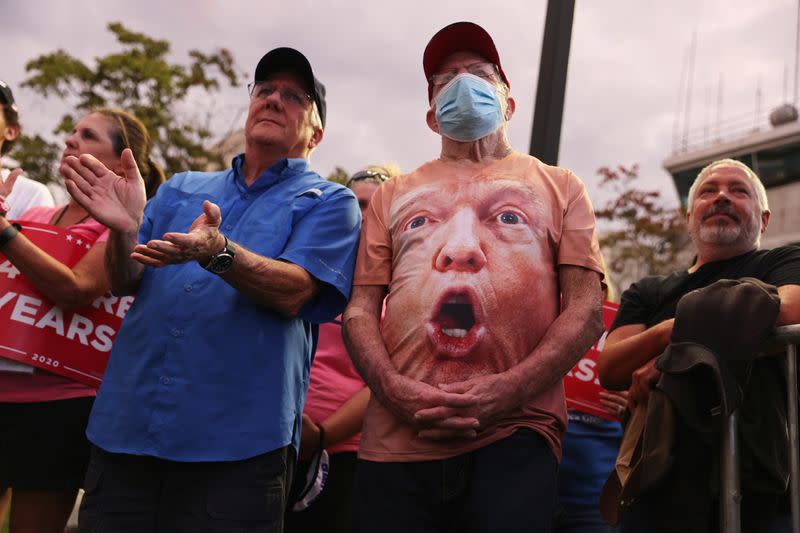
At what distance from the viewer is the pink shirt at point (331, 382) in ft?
11.6

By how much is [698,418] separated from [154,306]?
6.06 feet

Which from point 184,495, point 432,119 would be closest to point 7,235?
point 184,495

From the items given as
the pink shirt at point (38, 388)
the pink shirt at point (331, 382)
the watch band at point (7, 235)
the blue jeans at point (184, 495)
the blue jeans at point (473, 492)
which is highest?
the watch band at point (7, 235)

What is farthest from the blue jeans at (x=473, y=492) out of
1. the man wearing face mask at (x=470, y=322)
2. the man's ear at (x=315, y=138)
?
the man's ear at (x=315, y=138)

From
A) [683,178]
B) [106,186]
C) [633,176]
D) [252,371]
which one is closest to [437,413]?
[252,371]

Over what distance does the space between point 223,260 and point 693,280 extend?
196 centimetres

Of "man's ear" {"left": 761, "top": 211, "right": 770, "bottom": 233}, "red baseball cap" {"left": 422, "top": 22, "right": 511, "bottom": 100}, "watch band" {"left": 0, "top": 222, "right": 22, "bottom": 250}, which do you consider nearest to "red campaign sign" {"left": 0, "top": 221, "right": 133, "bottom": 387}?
"watch band" {"left": 0, "top": 222, "right": 22, "bottom": 250}

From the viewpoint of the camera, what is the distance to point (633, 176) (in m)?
25.3

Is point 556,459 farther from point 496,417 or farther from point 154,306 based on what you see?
point 154,306

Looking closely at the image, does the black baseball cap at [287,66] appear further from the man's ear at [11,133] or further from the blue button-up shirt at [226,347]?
the man's ear at [11,133]

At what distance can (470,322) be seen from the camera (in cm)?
244

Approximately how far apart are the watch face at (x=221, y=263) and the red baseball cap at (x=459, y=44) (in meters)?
1.04

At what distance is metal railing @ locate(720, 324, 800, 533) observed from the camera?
106 inches

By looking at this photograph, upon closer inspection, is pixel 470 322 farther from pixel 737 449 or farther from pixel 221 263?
pixel 737 449
